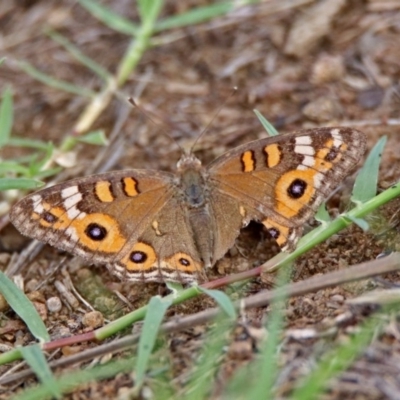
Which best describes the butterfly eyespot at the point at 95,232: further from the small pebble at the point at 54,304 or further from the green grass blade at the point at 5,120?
the green grass blade at the point at 5,120

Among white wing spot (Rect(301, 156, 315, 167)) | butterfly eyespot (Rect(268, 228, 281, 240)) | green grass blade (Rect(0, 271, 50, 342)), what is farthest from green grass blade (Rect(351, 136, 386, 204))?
green grass blade (Rect(0, 271, 50, 342))

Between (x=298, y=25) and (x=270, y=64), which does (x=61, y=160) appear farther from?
(x=298, y=25)

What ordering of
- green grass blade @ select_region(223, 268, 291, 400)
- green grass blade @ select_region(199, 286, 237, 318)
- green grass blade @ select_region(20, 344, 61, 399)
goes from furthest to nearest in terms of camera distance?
green grass blade @ select_region(199, 286, 237, 318) → green grass blade @ select_region(20, 344, 61, 399) → green grass blade @ select_region(223, 268, 291, 400)

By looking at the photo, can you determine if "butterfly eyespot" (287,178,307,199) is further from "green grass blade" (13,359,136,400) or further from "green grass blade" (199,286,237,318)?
"green grass blade" (13,359,136,400)

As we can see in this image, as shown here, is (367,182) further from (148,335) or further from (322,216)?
(148,335)

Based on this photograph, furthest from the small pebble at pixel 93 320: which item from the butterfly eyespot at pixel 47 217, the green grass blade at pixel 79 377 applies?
the butterfly eyespot at pixel 47 217
